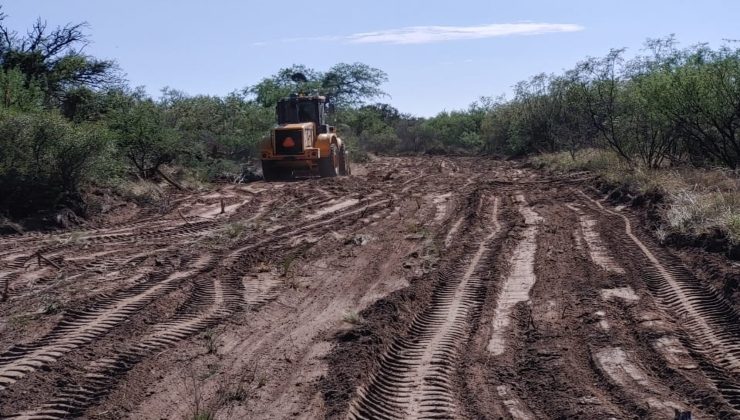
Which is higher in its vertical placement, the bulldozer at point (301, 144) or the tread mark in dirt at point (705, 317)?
the bulldozer at point (301, 144)

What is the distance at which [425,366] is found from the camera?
19.8 ft

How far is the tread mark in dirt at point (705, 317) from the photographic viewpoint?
18.6ft

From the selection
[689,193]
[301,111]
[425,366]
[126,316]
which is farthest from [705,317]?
[301,111]

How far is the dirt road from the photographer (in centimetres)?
531

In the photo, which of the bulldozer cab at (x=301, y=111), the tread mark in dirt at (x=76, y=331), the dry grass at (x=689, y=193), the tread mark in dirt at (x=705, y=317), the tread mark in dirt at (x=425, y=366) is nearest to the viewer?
the tread mark in dirt at (x=425, y=366)

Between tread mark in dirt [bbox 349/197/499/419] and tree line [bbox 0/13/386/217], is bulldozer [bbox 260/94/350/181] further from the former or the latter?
tread mark in dirt [bbox 349/197/499/419]

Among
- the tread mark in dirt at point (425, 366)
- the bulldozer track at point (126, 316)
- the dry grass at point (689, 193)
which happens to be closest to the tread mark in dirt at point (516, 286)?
the tread mark in dirt at point (425, 366)

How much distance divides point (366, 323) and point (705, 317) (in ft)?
10.8

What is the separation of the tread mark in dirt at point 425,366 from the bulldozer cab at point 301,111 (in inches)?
696

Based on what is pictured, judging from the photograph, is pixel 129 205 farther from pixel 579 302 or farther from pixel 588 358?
pixel 588 358

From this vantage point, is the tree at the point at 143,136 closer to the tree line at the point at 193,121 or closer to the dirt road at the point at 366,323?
the tree line at the point at 193,121

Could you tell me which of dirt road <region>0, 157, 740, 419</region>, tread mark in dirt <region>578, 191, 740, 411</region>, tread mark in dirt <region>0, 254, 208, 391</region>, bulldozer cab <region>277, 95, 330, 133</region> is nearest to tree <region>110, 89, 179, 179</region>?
bulldozer cab <region>277, 95, 330, 133</region>

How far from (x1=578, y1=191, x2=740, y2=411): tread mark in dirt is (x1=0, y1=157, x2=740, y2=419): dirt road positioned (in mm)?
27

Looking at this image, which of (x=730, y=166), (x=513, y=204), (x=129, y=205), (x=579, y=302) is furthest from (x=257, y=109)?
(x=579, y=302)
